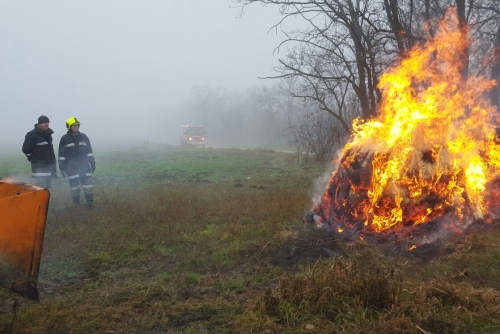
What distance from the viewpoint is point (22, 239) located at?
3.94 metres

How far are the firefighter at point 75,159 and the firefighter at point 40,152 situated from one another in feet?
1.26

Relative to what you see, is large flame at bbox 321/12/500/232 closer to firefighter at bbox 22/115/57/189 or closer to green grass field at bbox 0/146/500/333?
green grass field at bbox 0/146/500/333

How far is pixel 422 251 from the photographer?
20.0ft

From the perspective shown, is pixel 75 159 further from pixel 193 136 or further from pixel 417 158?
pixel 193 136

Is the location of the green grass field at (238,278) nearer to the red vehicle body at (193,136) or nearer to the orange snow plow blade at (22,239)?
the orange snow plow blade at (22,239)

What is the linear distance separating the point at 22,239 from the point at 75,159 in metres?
6.08

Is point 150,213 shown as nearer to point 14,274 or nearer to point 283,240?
point 283,240

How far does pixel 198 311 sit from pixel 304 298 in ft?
3.84

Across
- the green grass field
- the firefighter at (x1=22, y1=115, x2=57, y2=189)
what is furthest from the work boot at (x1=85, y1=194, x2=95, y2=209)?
the firefighter at (x1=22, y1=115, x2=57, y2=189)

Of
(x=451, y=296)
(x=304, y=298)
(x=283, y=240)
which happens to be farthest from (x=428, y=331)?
(x=283, y=240)

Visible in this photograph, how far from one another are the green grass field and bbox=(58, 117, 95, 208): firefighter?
559 mm

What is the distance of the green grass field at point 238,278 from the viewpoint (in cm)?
395

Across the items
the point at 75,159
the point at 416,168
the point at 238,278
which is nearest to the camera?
the point at 238,278

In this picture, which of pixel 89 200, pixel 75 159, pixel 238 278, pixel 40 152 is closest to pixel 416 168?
pixel 238 278
